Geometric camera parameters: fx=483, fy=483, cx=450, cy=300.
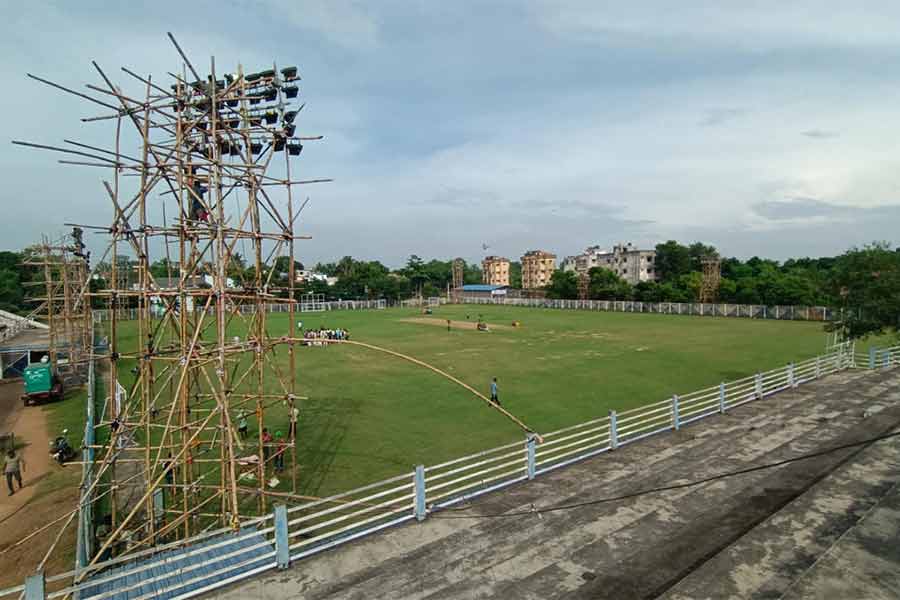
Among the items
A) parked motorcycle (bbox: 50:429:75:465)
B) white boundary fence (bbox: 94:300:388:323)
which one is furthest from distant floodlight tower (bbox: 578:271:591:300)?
parked motorcycle (bbox: 50:429:75:465)

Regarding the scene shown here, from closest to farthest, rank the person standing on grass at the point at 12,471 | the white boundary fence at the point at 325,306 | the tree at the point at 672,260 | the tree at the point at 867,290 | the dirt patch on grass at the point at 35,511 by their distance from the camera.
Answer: the dirt patch on grass at the point at 35,511 < the person standing on grass at the point at 12,471 < the tree at the point at 867,290 < the white boundary fence at the point at 325,306 < the tree at the point at 672,260

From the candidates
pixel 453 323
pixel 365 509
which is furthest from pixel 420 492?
pixel 453 323

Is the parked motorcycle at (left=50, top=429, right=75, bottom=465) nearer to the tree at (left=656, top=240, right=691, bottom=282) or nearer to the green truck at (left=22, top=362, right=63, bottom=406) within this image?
the green truck at (left=22, top=362, right=63, bottom=406)

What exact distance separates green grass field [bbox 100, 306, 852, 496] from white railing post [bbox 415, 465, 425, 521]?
4.17 meters

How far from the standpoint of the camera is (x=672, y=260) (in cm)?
8744

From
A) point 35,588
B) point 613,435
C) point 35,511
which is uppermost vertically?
point 35,588

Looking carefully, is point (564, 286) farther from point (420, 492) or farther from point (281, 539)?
point (281, 539)

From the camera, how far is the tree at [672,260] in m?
85.2

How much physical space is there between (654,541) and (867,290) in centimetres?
1523

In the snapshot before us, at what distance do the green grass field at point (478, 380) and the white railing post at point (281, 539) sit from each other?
4.76 metres

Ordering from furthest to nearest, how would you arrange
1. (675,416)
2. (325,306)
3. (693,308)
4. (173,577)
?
(325,306) → (693,308) → (675,416) → (173,577)

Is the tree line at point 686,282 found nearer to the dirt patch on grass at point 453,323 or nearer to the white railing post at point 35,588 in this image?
the white railing post at point 35,588

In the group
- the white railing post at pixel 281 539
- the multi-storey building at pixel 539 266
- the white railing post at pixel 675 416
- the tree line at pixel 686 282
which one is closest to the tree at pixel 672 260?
the tree line at pixel 686 282

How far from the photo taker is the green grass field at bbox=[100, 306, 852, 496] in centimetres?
1376
